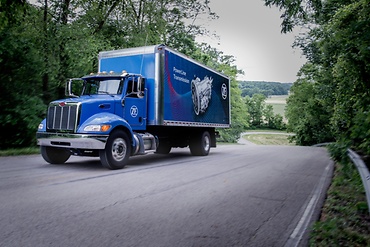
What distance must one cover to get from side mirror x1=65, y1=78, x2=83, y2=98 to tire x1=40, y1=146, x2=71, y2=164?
181 cm

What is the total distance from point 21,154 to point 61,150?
3341 millimetres

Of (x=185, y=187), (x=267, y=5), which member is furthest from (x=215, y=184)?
(x=267, y=5)

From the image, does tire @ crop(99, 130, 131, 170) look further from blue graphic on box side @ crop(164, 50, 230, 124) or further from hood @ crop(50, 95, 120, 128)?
blue graphic on box side @ crop(164, 50, 230, 124)

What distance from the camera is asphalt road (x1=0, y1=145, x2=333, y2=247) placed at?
342cm

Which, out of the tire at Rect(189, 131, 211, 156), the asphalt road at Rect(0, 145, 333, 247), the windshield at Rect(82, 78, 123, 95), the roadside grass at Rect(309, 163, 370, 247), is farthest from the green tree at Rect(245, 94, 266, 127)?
the roadside grass at Rect(309, 163, 370, 247)

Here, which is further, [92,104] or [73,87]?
[73,87]

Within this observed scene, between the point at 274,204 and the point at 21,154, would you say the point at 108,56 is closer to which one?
the point at 21,154

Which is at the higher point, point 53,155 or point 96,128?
point 96,128

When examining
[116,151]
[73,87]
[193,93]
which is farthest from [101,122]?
[193,93]

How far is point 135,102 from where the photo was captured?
9641mm

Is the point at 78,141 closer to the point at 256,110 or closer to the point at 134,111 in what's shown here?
the point at 134,111

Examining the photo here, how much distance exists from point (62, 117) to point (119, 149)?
1.76 m

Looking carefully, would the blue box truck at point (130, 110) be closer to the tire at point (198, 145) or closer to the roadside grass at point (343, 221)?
the tire at point (198, 145)

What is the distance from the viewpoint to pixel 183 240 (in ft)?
11.1
